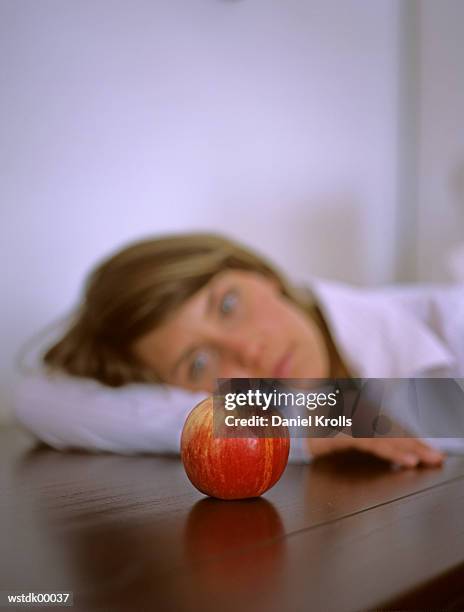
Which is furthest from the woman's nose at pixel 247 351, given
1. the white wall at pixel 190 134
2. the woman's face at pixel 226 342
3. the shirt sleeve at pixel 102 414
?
the white wall at pixel 190 134

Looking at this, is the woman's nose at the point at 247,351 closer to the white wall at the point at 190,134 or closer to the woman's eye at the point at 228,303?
the woman's eye at the point at 228,303

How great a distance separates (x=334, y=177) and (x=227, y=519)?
4.19 feet

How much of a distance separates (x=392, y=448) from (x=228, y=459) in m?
0.24

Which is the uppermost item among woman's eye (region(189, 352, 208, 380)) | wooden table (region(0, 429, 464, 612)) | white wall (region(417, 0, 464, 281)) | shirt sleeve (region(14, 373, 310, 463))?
white wall (region(417, 0, 464, 281))

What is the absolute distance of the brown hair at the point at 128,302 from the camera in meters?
0.90

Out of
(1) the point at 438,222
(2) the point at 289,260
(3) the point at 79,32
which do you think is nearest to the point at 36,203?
(3) the point at 79,32

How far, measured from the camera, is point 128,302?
0.90m

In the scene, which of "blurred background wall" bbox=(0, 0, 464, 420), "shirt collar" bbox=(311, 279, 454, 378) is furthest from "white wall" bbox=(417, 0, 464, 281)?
"shirt collar" bbox=(311, 279, 454, 378)

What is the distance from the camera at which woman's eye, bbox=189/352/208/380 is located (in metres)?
0.90

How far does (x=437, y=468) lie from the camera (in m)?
0.57

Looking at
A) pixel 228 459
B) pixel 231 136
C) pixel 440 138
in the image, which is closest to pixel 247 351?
pixel 228 459

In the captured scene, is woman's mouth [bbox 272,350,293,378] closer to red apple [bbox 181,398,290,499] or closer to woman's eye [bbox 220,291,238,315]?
woman's eye [bbox 220,291,238,315]

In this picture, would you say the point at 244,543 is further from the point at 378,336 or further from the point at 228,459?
the point at 378,336

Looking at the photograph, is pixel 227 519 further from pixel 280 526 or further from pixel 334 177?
pixel 334 177
